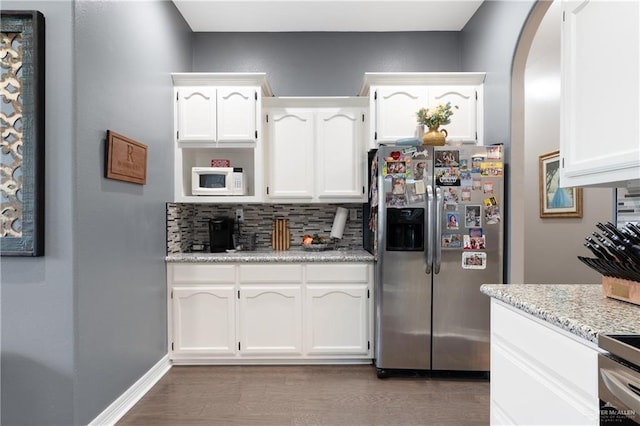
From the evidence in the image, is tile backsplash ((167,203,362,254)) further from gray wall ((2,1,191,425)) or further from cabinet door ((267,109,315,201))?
gray wall ((2,1,191,425))

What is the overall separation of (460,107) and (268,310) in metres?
2.32

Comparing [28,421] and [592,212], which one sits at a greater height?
[592,212]

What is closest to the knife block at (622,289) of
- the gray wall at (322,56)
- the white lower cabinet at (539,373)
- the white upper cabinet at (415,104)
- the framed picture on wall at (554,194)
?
the white lower cabinet at (539,373)

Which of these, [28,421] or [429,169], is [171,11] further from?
[28,421]

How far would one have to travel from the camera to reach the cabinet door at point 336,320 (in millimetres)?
2932

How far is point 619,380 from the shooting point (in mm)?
930

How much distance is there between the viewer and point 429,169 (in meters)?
2.65

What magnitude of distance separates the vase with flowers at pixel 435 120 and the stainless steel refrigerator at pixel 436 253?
15 cm

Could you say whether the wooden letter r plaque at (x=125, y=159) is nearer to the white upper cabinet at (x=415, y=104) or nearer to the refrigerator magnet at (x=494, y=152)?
the white upper cabinet at (x=415, y=104)

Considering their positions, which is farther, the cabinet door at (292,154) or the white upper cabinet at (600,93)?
the cabinet door at (292,154)

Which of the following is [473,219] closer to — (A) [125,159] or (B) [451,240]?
(B) [451,240]

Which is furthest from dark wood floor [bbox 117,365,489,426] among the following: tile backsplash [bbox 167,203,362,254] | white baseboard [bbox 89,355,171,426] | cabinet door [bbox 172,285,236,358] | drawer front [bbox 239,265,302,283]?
tile backsplash [bbox 167,203,362,254]

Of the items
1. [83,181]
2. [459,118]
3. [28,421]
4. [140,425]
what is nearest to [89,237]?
[83,181]

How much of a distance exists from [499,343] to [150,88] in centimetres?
272
